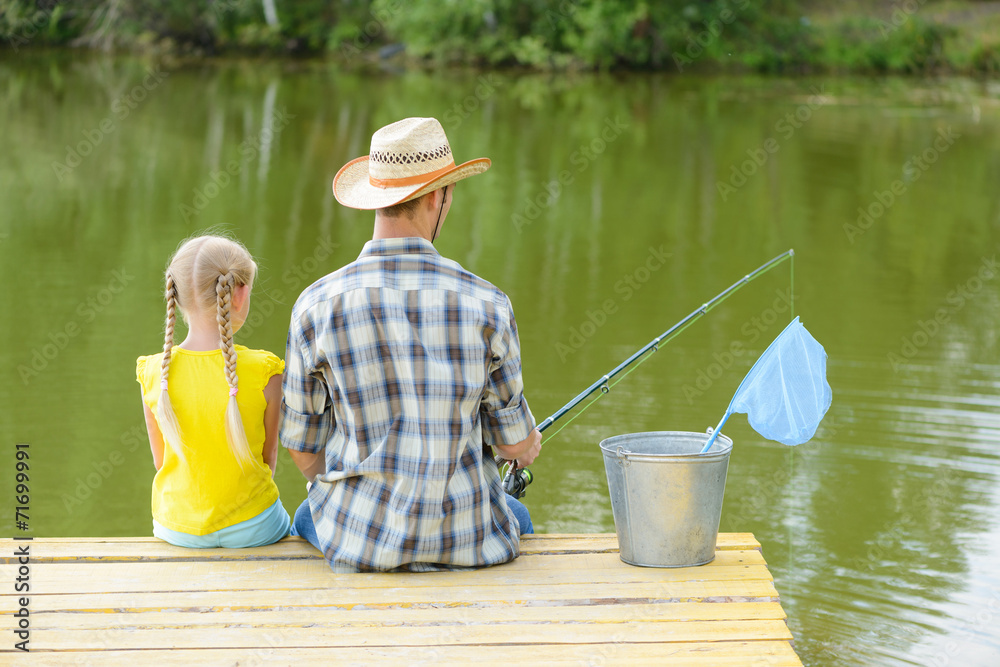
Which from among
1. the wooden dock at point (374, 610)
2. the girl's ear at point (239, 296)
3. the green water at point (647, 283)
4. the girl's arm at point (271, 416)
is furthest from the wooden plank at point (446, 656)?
the green water at point (647, 283)

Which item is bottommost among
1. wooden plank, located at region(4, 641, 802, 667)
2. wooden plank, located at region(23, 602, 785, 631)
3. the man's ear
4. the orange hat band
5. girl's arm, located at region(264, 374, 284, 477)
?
wooden plank, located at region(4, 641, 802, 667)

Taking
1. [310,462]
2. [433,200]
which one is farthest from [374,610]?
[433,200]

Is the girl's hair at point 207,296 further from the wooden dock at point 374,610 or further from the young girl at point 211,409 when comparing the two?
the wooden dock at point 374,610

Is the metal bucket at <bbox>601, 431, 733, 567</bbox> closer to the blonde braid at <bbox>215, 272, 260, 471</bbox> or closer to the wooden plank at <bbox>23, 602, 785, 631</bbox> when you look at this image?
the wooden plank at <bbox>23, 602, 785, 631</bbox>

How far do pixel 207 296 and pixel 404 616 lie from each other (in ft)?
2.60

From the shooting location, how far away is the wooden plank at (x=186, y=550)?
2.53 meters

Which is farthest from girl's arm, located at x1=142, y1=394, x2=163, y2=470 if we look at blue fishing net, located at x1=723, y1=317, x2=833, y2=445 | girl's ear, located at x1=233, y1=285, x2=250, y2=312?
blue fishing net, located at x1=723, y1=317, x2=833, y2=445

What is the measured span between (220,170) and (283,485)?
24.6 feet

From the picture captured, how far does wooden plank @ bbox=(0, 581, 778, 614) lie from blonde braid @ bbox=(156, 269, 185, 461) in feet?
1.05

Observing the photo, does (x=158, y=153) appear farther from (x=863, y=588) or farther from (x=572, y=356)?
(x=863, y=588)

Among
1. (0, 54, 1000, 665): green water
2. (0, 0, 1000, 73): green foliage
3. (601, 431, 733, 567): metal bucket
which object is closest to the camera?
(601, 431, 733, 567): metal bucket

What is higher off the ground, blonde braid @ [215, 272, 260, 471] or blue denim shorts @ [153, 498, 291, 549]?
blonde braid @ [215, 272, 260, 471]

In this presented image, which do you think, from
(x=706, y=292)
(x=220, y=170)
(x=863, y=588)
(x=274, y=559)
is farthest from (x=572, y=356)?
(x=220, y=170)

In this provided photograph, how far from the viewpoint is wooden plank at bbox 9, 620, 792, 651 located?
A: 2150mm
